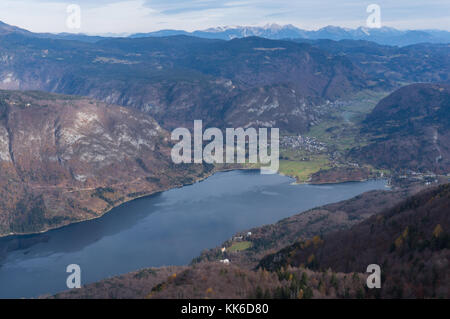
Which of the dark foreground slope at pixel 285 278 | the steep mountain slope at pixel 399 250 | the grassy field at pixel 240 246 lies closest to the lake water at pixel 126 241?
the grassy field at pixel 240 246

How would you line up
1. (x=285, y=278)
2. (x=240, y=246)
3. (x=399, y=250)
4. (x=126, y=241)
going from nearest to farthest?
1. (x=285, y=278)
2. (x=399, y=250)
3. (x=240, y=246)
4. (x=126, y=241)

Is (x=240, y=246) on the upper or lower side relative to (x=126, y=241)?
upper

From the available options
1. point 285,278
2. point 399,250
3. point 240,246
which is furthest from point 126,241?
point 399,250

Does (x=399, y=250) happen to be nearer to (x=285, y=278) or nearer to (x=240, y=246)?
(x=285, y=278)

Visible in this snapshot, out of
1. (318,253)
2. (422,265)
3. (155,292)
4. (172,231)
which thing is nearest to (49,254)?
(172,231)

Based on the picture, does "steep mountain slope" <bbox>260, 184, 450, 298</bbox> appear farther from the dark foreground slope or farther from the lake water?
the lake water

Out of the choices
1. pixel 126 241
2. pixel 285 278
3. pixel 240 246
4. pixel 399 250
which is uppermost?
pixel 399 250

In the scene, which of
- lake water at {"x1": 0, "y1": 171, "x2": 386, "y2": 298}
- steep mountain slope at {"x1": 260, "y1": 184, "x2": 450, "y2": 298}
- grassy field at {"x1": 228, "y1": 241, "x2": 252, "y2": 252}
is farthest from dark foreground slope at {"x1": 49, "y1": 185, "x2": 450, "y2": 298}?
lake water at {"x1": 0, "y1": 171, "x2": 386, "y2": 298}
